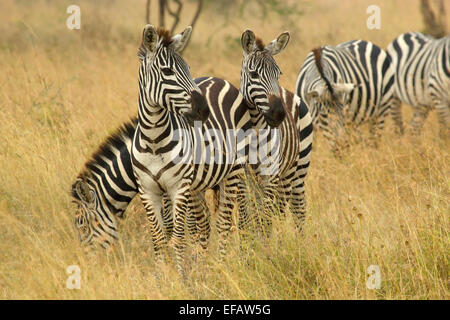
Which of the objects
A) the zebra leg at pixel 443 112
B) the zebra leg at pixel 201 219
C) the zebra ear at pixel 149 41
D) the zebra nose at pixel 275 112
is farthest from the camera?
the zebra leg at pixel 443 112

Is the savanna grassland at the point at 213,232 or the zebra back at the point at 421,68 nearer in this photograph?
the savanna grassland at the point at 213,232

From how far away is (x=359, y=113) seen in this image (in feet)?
26.1

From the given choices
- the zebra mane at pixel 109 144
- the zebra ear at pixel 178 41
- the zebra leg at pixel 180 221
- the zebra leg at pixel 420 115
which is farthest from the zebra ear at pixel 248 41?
the zebra leg at pixel 420 115

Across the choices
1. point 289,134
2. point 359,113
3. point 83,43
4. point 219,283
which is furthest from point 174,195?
point 83,43

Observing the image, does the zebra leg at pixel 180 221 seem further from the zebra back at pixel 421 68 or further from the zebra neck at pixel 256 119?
the zebra back at pixel 421 68

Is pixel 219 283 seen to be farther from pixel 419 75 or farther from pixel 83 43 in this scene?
pixel 83 43

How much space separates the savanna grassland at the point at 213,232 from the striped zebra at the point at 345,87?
39 cm

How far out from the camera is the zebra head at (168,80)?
3.97 metres

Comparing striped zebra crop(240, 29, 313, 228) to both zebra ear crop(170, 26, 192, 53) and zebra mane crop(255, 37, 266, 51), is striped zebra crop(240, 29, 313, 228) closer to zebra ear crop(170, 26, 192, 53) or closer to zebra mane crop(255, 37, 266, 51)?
zebra mane crop(255, 37, 266, 51)

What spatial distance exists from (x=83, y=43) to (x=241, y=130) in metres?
8.84

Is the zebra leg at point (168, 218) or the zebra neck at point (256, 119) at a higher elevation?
the zebra neck at point (256, 119)

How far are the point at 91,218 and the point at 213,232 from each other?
1538 millimetres

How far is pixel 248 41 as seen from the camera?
15.3ft

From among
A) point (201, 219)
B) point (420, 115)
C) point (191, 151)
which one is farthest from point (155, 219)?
point (420, 115)
